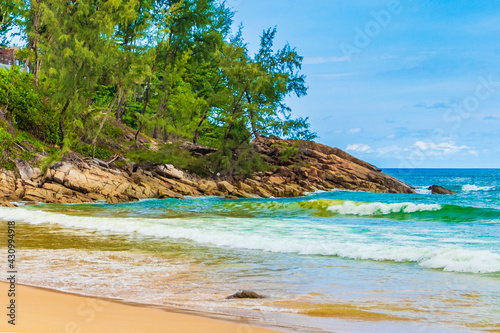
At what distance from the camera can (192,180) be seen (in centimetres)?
3709

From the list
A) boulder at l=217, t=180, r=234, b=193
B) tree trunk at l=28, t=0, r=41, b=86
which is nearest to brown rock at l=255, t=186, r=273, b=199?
boulder at l=217, t=180, r=234, b=193

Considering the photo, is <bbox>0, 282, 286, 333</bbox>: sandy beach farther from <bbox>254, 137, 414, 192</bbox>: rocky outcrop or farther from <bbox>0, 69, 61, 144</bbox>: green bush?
<bbox>254, 137, 414, 192</bbox>: rocky outcrop

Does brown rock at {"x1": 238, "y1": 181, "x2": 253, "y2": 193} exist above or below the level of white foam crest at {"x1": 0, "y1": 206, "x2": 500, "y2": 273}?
above

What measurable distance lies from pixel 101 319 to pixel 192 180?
3289 centimetres

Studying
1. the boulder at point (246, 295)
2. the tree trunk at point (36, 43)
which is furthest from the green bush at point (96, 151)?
the boulder at point (246, 295)

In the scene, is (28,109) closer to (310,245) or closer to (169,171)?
(169,171)

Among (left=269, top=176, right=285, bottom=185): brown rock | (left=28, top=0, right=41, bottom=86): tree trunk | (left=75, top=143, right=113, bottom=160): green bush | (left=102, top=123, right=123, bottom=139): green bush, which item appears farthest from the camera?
(left=269, top=176, right=285, bottom=185): brown rock

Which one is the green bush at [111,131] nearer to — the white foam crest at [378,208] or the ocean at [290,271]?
the white foam crest at [378,208]

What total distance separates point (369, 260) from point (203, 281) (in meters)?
3.65

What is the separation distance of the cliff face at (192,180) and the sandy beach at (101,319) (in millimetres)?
20013

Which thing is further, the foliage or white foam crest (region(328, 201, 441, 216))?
the foliage

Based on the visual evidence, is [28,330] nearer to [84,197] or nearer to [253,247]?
[253,247]

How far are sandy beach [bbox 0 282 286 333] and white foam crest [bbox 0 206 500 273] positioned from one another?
5.09 metres

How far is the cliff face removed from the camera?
2573cm
